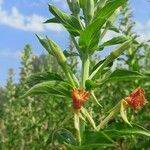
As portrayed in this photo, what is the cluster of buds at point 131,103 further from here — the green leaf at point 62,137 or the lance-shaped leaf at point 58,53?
the lance-shaped leaf at point 58,53

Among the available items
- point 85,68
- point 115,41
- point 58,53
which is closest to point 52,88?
point 58,53

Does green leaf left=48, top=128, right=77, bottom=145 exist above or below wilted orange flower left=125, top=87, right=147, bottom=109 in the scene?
below

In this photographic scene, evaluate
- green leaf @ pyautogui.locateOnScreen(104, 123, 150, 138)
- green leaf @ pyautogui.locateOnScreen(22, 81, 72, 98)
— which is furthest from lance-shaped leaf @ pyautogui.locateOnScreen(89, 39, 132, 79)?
green leaf @ pyautogui.locateOnScreen(104, 123, 150, 138)

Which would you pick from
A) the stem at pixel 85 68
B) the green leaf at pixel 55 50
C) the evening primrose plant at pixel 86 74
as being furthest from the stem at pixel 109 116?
the green leaf at pixel 55 50

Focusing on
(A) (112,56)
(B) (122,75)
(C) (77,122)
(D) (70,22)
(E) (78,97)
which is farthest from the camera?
(D) (70,22)

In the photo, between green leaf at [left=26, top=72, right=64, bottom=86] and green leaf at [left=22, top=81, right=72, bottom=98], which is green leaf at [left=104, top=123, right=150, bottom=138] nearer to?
green leaf at [left=22, top=81, right=72, bottom=98]

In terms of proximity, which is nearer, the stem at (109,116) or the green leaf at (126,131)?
the green leaf at (126,131)

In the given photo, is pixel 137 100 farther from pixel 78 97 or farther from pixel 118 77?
pixel 78 97
